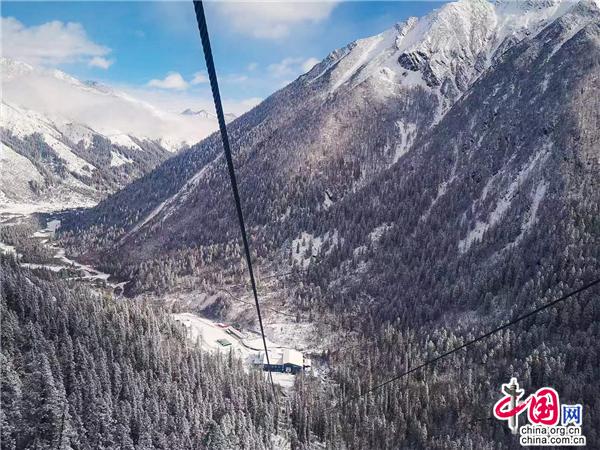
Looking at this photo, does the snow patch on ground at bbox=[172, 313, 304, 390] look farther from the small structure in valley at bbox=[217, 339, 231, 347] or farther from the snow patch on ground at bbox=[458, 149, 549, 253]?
the snow patch on ground at bbox=[458, 149, 549, 253]

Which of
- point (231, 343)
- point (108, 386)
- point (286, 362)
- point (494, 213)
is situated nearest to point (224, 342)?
point (231, 343)

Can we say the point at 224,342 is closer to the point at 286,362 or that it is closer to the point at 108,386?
the point at 286,362

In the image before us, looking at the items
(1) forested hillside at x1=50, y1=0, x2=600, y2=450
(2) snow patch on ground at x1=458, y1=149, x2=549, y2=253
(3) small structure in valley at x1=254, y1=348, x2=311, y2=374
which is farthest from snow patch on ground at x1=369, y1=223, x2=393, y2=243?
(3) small structure in valley at x1=254, y1=348, x2=311, y2=374

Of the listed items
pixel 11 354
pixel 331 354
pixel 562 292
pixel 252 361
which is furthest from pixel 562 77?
pixel 11 354

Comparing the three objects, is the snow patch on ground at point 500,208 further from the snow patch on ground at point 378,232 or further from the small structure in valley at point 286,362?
the small structure in valley at point 286,362

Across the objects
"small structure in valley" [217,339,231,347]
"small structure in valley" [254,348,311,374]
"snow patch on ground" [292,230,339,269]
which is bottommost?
"small structure in valley" [254,348,311,374]

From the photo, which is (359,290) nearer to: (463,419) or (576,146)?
(463,419)

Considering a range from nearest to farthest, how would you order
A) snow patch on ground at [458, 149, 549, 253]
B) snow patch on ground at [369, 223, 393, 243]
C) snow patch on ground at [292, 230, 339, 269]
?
snow patch on ground at [458, 149, 549, 253], snow patch on ground at [369, 223, 393, 243], snow patch on ground at [292, 230, 339, 269]
